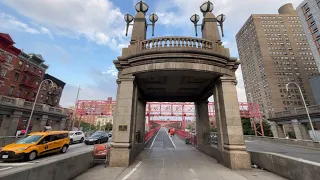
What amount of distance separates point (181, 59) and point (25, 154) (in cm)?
1281

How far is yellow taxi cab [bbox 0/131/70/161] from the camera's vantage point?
9742 mm

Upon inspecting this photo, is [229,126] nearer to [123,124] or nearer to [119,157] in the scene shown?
[123,124]

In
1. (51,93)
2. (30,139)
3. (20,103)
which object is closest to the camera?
(30,139)

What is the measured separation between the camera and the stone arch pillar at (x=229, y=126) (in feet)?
23.8

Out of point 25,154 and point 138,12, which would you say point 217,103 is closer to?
point 138,12

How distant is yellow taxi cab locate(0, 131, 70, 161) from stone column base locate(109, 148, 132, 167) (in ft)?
25.0

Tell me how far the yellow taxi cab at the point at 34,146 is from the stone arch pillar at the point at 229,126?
1354 centimetres

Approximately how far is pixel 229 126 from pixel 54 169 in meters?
8.25

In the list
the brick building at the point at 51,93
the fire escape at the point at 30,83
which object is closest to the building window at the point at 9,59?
the fire escape at the point at 30,83

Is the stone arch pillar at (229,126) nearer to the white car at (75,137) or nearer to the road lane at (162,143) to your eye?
the road lane at (162,143)

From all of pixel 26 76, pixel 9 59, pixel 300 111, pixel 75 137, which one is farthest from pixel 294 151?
pixel 26 76

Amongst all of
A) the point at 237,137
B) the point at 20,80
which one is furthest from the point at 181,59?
the point at 20,80

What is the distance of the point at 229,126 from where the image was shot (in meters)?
7.96

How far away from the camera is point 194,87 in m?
11.7
